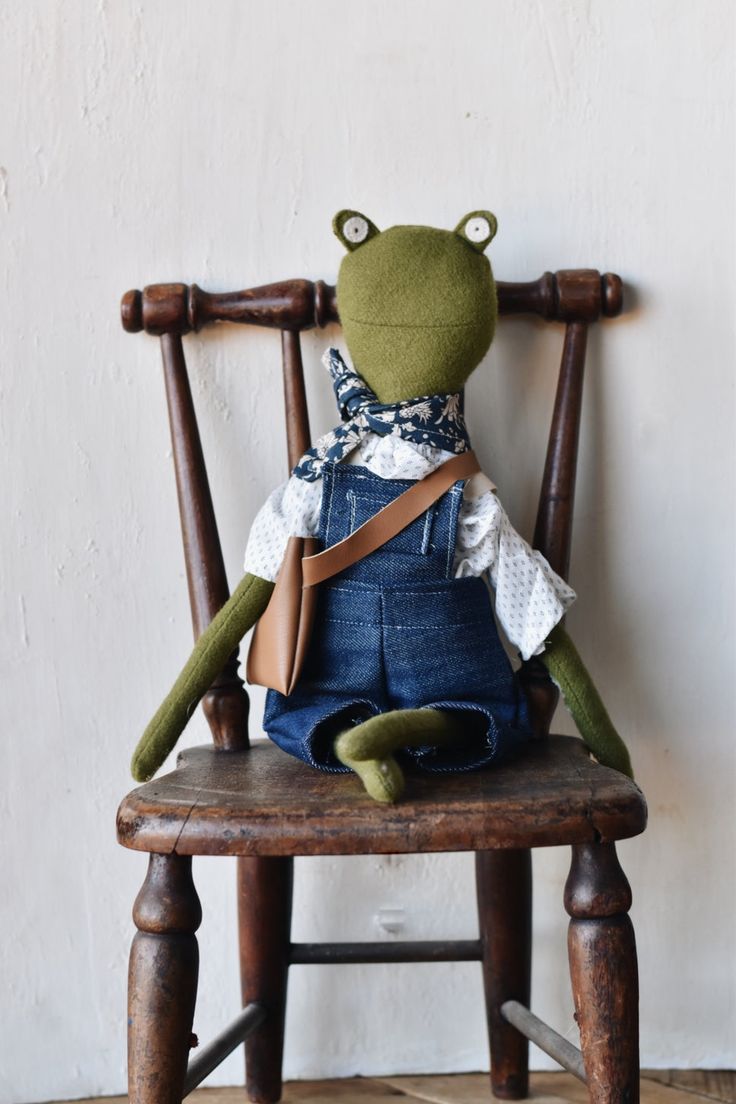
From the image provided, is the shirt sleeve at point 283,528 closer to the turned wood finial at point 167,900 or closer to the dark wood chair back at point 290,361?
the dark wood chair back at point 290,361

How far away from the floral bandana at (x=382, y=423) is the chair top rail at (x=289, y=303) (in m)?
0.09

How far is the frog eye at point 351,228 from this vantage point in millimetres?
728

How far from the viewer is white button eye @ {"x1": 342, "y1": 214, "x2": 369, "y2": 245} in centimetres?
73

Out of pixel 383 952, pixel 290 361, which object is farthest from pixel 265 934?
pixel 290 361

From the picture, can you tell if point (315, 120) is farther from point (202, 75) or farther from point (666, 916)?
point (666, 916)

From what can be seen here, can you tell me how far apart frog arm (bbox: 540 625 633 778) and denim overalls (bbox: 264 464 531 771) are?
0.03 m

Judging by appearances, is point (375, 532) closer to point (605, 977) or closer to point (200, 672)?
point (200, 672)

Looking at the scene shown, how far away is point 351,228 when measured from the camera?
2.40 feet

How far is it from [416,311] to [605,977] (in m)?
0.41

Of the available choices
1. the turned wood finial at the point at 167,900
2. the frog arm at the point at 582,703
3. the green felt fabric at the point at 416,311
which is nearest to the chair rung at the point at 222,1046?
the turned wood finial at the point at 167,900

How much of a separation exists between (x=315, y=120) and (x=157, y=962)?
24.0 inches

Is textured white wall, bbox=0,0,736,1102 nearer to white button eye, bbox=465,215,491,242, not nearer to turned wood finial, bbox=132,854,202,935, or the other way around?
white button eye, bbox=465,215,491,242

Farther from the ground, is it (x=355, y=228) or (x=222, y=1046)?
(x=355, y=228)

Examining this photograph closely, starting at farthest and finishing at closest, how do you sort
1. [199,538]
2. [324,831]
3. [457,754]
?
[199,538], [457,754], [324,831]
